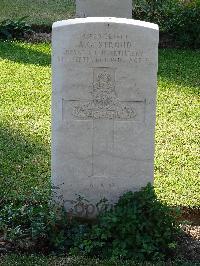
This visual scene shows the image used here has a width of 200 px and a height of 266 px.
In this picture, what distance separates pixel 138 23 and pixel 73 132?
100 cm

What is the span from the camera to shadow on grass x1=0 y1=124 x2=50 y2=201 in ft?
20.8

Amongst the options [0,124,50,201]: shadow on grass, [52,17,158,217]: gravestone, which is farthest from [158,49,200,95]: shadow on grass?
[52,17,158,217]: gravestone

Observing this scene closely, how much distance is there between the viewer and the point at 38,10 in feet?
52.0

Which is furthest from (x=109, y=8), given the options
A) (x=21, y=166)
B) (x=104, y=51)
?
(x=104, y=51)

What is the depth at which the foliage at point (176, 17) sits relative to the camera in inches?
498

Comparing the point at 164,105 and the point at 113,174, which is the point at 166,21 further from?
the point at 113,174

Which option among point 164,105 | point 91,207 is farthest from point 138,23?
point 164,105

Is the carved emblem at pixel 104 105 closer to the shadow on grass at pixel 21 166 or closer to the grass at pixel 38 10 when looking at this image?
the shadow on grass at pixel 21 166

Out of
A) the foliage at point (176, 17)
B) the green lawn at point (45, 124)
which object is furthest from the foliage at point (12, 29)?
the foliage at point (176, 17)

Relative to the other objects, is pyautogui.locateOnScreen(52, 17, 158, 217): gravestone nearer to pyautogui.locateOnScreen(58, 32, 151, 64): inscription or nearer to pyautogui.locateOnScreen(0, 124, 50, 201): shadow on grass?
pyautogui.locateOnScreen(58, 32, 151, 64): inscription

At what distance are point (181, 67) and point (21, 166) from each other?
4.93m

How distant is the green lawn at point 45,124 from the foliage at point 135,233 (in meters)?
0.69

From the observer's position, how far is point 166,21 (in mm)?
13102

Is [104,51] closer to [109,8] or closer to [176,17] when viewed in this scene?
[109,8]
